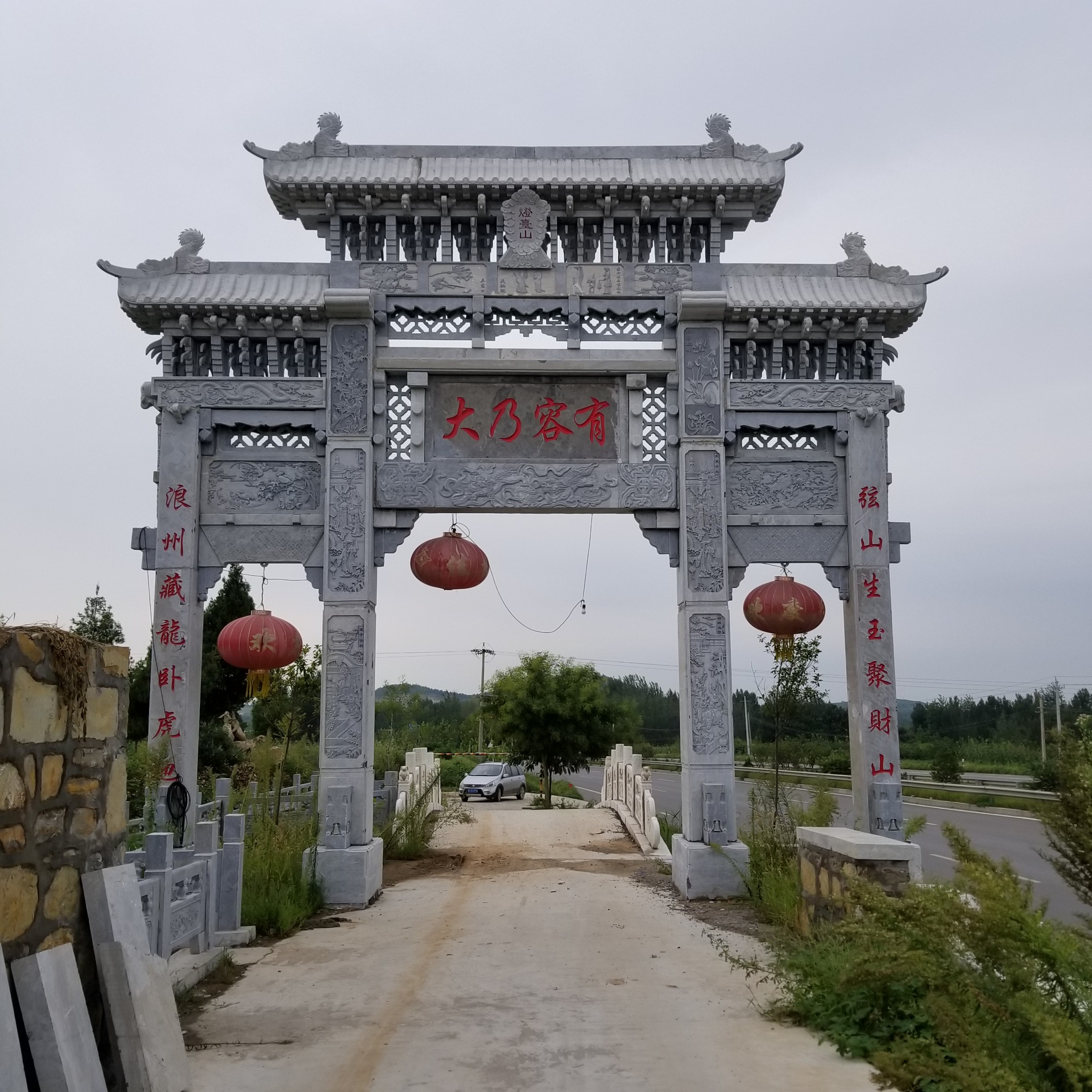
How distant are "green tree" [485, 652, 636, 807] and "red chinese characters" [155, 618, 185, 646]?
10.7 m

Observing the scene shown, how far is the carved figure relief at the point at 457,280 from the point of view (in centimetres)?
862

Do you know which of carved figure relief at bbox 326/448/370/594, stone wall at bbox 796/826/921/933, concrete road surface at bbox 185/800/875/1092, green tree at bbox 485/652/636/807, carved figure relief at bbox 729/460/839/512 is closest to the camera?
concrete road surface at bbox 185/800/875/1092

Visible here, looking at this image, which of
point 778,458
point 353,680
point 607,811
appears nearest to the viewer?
point 353,680

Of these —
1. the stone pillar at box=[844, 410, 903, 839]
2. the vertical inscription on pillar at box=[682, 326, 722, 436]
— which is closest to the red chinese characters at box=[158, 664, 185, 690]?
the vertical inscription on pillar at box=[682, 326, 722, 436]

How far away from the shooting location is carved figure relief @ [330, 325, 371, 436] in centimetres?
839

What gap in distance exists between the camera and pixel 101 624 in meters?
18.9

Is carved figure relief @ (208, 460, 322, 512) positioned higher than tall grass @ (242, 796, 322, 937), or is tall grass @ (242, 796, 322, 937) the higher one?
carved figure relief @ (208, 460, 322, 512)

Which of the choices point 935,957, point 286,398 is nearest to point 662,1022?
point 935,957

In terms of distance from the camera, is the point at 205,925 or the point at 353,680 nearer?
the point at 205,925

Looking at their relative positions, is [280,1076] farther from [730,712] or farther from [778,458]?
[778,458]

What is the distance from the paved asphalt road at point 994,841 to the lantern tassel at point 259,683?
13.2 ft

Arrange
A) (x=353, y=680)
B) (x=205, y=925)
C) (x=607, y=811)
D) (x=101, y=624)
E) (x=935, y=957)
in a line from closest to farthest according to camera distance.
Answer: (x=935, y=957) → (x=205, y=925) → (x=353, y=680) → (x=607, y=811) → (x=101, y=624)

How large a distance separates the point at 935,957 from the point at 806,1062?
797mm

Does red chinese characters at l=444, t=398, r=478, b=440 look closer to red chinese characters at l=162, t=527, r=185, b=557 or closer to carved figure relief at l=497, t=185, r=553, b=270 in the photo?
carved figure relief at l=497, t=185, r=553, b=270
